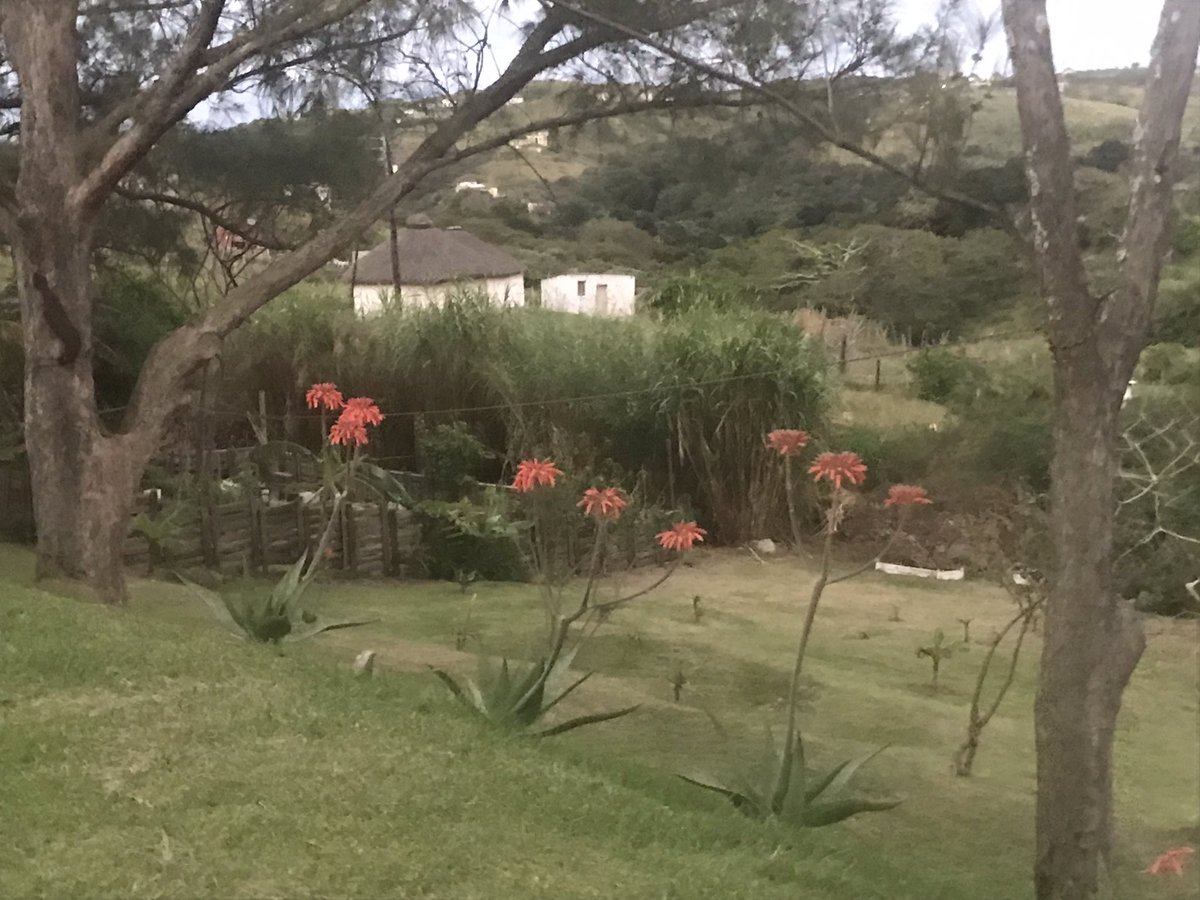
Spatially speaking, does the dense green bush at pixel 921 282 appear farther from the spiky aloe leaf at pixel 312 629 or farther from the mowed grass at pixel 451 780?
the spiky aloe leaf at pixel 312 629

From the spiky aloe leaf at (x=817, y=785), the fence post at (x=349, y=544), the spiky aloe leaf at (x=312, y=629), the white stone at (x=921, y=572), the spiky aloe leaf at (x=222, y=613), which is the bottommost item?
the white stone at (x=921, y=572)

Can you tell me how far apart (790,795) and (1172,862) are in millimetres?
719

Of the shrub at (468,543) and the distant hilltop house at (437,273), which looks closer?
the shrub at (468,543)

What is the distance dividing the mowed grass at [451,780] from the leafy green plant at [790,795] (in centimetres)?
6

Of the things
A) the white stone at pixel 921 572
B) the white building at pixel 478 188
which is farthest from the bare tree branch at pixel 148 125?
the white stone at pixel 921 572

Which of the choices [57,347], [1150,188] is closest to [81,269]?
[57,347]

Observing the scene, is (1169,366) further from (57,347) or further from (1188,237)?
(57,347)

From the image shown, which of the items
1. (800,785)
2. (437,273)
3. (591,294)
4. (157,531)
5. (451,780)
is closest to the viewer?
(451,780)

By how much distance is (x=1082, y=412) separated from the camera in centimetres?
233

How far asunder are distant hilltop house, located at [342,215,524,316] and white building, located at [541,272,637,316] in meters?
0.22

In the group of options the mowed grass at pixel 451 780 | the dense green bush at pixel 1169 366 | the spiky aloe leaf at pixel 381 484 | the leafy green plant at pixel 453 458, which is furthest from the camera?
the leafy green plant at pixel 453 458

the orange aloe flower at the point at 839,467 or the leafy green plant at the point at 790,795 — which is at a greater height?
the orange aloe flower at the point at 839,467

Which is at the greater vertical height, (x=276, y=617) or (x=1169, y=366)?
(x=1169, y=366)

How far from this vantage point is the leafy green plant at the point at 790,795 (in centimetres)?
238
